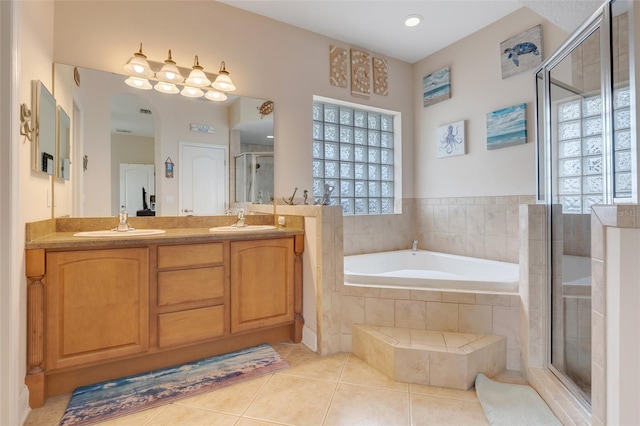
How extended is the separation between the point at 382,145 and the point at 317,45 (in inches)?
50.6

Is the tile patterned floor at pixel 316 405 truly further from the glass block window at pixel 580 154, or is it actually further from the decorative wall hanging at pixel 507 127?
the decorative wall hanging at pixel 507 127

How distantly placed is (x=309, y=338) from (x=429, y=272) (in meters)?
1.44

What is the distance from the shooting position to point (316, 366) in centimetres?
201

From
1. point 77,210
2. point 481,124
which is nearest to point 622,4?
point 481,124

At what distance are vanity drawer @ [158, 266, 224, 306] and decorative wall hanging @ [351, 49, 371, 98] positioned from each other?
230 centimetres

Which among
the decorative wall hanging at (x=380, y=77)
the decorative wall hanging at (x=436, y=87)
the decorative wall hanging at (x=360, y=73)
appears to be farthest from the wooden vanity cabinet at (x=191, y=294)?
the decorative wall hanging at (x=436, y=87)

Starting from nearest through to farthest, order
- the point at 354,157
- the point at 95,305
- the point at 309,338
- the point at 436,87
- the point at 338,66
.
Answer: the point at 95,305 → the point at 309,338 → the point at 338,66 → the point at 436,87 → the point at 354,157

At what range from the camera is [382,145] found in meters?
3.66

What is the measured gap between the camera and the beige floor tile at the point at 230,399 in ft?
5.25

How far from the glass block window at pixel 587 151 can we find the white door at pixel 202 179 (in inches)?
93.8

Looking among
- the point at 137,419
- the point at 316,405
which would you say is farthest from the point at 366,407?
the point at 137,419

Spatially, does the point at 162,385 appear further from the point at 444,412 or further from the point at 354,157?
the point at 354,157

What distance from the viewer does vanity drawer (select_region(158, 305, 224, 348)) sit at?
1.87 m

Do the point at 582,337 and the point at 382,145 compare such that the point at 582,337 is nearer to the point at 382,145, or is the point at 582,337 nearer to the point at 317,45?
the point at 382,145
